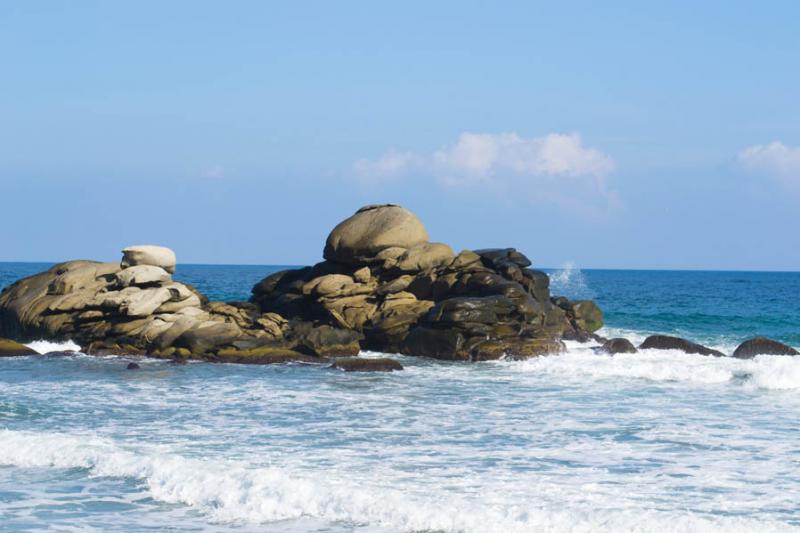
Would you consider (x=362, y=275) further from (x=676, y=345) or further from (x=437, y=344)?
(x=676, y=345)

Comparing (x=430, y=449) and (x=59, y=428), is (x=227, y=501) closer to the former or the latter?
(x=430, y=449)

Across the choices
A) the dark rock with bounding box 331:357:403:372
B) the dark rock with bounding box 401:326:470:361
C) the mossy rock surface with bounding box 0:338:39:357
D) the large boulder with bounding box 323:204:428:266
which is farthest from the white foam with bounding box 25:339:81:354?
the dark rock with bounding box 401:326:470:361

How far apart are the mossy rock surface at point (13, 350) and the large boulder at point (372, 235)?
12.4m

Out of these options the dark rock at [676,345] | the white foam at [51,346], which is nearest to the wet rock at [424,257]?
the dark rock at [676,345]

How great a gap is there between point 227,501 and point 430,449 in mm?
4420

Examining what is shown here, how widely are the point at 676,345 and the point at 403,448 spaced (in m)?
19.5

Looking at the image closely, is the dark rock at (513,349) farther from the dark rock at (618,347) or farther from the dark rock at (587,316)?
the dark rock at (587,316)

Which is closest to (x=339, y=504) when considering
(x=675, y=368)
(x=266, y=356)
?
(x=675, y=368)

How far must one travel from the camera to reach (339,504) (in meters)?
12.7

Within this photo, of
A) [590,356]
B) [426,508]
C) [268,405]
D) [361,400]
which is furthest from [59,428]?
[590,356]

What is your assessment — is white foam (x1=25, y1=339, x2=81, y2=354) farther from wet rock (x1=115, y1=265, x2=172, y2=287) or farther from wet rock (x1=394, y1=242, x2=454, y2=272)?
wet rock (x1=394, y1=242, x2=454, y2=272)

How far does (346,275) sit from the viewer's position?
38094 millimetres

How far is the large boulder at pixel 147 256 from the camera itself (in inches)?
1492

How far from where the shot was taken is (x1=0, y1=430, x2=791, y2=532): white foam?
11781 mm
